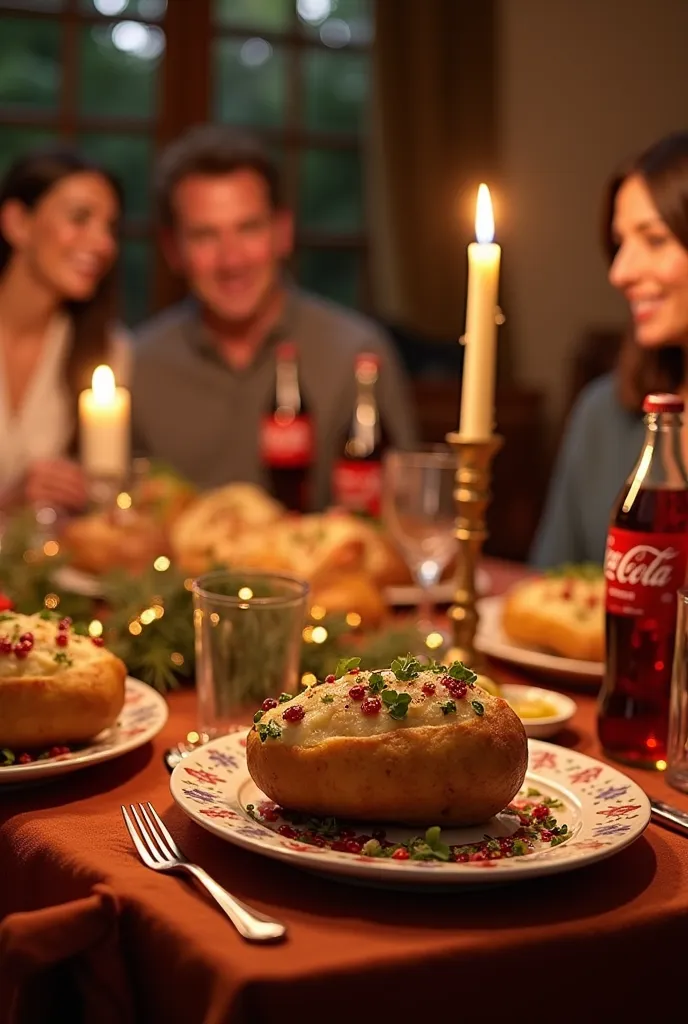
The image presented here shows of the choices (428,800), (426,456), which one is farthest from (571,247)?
(428,800)

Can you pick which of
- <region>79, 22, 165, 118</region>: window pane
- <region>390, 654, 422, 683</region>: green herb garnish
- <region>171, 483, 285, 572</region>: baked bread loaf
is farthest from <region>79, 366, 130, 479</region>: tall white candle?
<region>79, 22, 165, 118</region>: window pane

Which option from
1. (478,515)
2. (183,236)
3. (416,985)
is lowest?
(416,985)

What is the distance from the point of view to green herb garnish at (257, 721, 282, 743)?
0.88 metres

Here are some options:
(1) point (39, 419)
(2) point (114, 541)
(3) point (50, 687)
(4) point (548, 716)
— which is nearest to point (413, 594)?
(2) point (114, 541)

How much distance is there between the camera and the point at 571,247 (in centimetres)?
490

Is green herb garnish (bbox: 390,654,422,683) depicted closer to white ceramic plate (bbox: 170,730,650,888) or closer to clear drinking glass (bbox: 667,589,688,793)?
white ceramic plate (bbox: 170,730,650,888)

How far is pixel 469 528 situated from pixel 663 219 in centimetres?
79

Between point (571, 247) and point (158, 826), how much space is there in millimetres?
4266

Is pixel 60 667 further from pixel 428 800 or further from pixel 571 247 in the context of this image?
pixel 571 247

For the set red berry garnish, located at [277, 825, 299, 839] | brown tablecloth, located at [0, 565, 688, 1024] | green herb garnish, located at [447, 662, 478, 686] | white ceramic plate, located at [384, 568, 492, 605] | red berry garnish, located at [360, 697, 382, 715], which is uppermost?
green herb garnish, located at [447, 662, 478, 686]

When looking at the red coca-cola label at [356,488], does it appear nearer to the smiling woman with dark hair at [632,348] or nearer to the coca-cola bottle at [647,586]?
the smiling woman with dark hair at [632,348]

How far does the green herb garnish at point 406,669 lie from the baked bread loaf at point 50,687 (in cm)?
27

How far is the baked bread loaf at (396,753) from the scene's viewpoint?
2.77 ft

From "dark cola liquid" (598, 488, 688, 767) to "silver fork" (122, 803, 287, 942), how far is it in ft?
1.43
